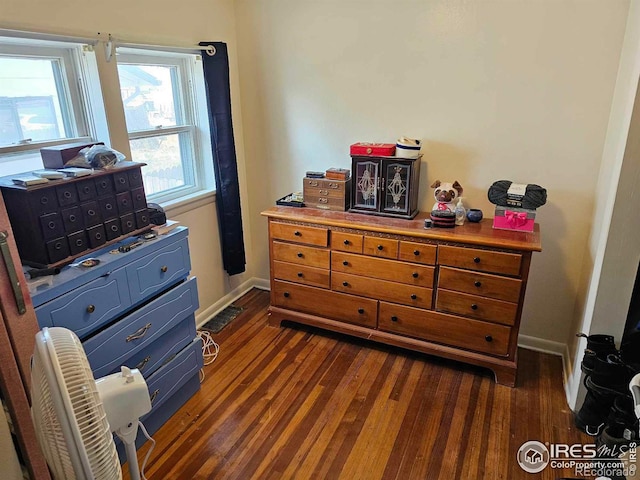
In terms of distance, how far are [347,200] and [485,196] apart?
0.84m

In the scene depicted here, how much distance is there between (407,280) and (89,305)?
1.61m

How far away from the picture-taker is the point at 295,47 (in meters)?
2.85

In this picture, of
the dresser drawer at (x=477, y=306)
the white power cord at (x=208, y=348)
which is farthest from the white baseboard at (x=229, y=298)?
the dresser drawer at (x=477, y=306)

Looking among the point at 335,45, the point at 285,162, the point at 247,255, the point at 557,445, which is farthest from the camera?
the point at 247,255

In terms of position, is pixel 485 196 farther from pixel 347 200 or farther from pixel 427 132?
pixel 347 200

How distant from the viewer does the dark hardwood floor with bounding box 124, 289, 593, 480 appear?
1.90 metres

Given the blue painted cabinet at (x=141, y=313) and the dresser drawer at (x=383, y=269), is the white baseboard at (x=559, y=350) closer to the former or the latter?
the dresser drawer at (x=383, y=269)

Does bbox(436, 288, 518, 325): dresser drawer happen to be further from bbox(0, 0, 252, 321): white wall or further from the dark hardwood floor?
bbox(0, 0, 252, 321): white wall

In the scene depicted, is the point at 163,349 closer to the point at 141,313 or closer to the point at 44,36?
the point at 141,313

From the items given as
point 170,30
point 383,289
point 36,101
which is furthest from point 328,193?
point 36,101

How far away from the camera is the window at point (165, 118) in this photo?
2516 mm

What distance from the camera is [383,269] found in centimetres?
252

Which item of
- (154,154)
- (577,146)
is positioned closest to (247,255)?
(154,154)

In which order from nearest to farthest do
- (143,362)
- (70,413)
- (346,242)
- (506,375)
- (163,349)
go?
1. (70,413)
2. (143,362)
3. (163,349)
4. (506,375)
5. (346,242)
